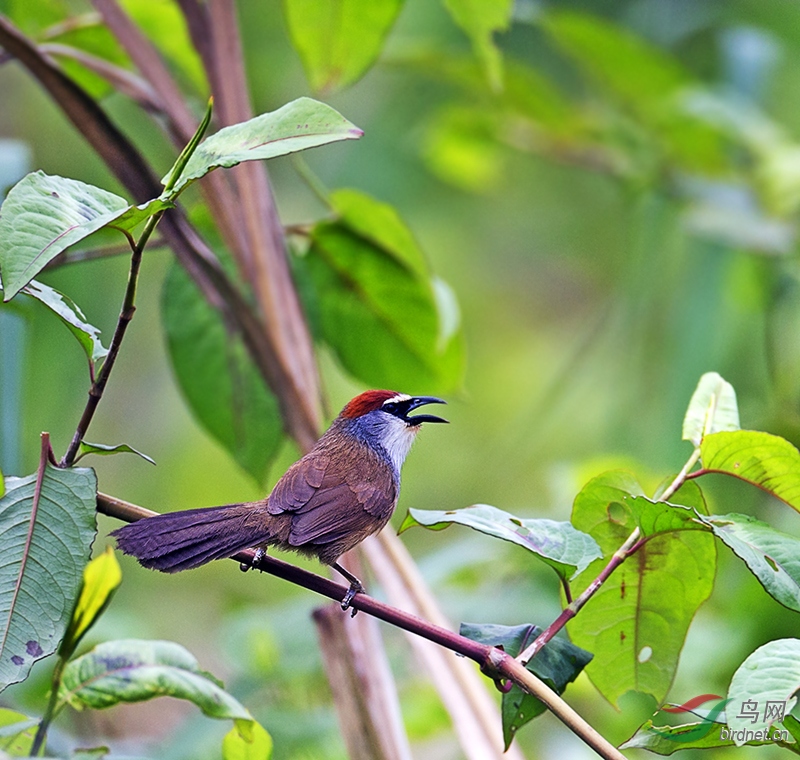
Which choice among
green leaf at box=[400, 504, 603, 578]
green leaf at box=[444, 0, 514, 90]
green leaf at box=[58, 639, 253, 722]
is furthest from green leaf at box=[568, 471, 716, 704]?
green leaf at box=[444, 0, 514, 90]

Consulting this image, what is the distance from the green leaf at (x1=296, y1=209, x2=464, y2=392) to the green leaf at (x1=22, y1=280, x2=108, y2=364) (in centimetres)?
101

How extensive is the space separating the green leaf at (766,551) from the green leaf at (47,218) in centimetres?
67

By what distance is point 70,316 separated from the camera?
92cm

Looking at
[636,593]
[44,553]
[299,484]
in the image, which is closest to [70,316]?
[44,553]

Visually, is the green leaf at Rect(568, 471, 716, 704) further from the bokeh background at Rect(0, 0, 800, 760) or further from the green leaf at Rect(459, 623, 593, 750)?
the bokeh background at Rect(0, 0, 800, 760)

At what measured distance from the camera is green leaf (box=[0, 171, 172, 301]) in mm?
735

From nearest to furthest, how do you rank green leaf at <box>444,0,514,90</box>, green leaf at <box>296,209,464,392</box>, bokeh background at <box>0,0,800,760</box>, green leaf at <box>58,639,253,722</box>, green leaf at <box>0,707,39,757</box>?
1. green leaf at <box>0,707,39,757</box>
2. green leaf at <box>58,639,253,722</box>
3. green leaf at <box>444,0,514,90</box>
4. green leaf at <box>296,209,464,392</box>
5. bokeh background at <box>0,0,800,760</box>

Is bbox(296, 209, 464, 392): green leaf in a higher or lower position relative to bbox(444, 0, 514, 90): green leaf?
lower

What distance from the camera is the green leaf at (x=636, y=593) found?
108 centimetres

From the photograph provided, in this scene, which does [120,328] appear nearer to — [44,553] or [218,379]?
[44,553]

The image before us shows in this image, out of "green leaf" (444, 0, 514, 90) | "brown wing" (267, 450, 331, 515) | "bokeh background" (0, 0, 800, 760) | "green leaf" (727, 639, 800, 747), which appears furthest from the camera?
"bokeh background" (0, 0, 800, 760)

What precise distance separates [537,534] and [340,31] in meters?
1.14

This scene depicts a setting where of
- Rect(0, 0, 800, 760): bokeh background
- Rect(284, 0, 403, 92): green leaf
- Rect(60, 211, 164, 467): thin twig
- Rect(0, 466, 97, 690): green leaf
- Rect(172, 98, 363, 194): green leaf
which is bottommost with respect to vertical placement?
Rect(0, 0, 800, 760): bokeh background

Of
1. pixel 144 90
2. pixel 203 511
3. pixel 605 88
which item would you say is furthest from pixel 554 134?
pixel 203 511
